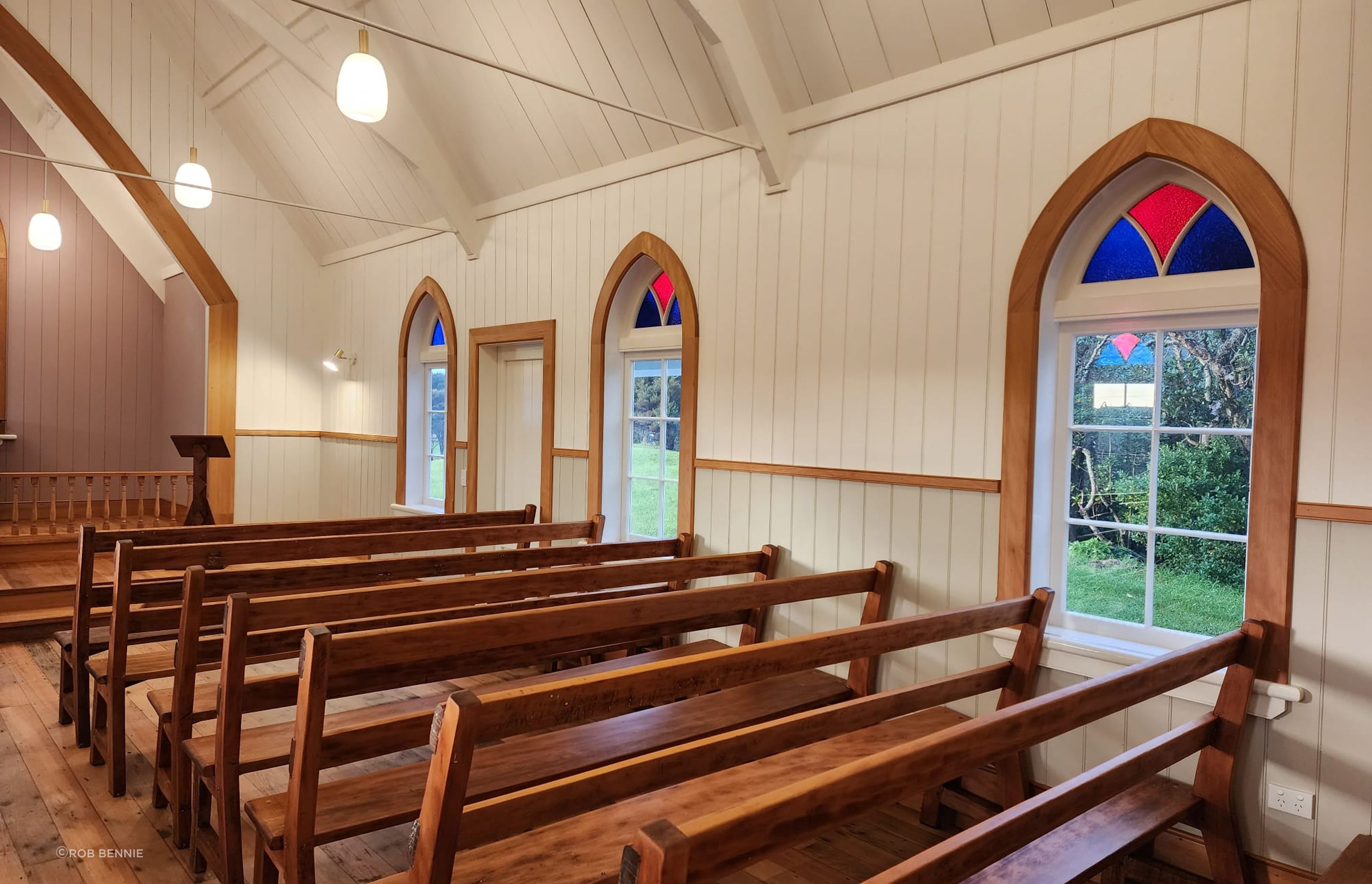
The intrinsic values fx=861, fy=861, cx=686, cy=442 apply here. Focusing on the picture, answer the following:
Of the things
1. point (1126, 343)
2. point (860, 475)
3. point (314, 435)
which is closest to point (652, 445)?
point (860, 475)

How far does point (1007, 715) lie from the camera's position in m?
1.74

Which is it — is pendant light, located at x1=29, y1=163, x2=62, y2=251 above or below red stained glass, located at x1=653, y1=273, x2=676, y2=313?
Result: above

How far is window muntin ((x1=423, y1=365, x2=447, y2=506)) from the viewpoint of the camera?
6734mm

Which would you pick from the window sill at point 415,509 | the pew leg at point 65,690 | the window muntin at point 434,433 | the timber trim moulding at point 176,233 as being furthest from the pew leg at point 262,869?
the timber trim moulding at point 176,233

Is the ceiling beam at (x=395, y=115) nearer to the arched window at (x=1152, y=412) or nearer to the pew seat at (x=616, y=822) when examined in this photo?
the arched window at (x=1152, y=412)

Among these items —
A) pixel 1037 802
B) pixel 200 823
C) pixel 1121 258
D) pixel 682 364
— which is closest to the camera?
pixel 1037 802

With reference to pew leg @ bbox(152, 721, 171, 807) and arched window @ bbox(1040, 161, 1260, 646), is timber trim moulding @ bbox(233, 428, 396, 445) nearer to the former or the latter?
pew leg @ bbox(152, 721, 171, 807)

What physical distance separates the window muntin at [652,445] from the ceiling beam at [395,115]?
1.91 metres

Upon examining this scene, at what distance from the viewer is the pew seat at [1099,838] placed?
78.5 inches

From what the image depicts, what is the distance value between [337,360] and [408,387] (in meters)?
1.27

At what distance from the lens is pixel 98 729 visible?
11.5 ft

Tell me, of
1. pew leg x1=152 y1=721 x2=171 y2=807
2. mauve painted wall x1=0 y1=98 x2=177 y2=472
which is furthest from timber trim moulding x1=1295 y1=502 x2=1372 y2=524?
mauve painted wall x1=0 y1=98 x2=177 y2=472

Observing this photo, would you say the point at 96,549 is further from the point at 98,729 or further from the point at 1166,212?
the point at 1166,212

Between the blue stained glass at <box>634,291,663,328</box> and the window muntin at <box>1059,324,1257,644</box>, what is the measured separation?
232 cm
